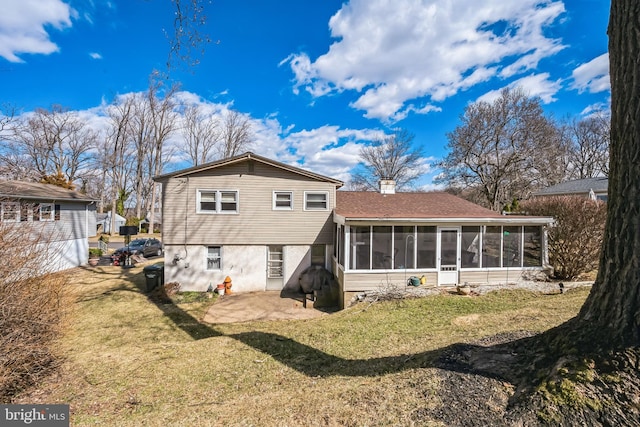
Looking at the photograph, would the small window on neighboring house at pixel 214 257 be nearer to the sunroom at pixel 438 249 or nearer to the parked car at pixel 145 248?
the sunroom at pixel 438 249

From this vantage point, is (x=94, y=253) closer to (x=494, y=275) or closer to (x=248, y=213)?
(x=248, y=213)

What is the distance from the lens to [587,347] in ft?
9.09

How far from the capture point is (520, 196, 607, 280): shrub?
9797 millimetres

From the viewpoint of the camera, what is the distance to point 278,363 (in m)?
5.30

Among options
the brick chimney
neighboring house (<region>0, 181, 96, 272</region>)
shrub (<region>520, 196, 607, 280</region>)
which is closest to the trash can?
neighboring house (<region>0, 181, 96, 272</region>)

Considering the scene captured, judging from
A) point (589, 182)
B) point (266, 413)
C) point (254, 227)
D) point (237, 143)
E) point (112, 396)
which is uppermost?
point (237, 143)

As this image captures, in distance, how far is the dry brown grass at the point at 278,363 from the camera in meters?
3.35

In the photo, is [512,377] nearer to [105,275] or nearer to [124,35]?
[124,35]

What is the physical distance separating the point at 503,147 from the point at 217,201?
23230 mm

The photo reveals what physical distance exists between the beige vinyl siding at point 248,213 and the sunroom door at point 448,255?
15.0 feet

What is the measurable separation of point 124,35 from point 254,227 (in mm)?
7735

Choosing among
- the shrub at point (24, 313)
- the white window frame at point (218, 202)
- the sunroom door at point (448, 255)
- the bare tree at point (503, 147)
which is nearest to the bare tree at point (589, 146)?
the bare tree at point (503, 147)

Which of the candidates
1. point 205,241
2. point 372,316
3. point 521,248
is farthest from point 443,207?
point 205,241

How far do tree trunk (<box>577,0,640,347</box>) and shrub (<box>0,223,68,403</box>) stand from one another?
7.44m
